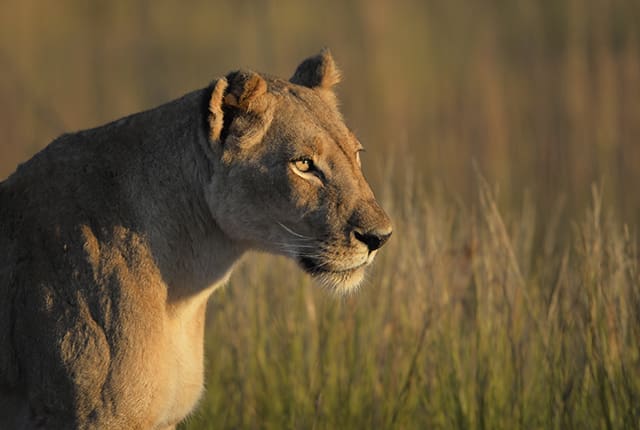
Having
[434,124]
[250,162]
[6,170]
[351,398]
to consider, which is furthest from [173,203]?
[434,124]

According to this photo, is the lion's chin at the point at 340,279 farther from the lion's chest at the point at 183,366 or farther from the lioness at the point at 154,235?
the lion's chest at the point at 183,366

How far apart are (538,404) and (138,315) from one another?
97.8 inches

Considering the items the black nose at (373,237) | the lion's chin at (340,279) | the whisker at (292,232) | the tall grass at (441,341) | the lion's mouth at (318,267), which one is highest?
the whisker at (292,232)

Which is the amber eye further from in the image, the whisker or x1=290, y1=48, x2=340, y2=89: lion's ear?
x1=290, y1=48, x2=340, y2=89: lion's ear

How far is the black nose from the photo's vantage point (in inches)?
183

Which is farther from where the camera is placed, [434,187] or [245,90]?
[434,187]

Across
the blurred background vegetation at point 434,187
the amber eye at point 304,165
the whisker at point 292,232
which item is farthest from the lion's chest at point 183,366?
the blurred background vegetation at point 434,187

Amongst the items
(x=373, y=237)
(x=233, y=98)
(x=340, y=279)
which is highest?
(x=233, y=98)

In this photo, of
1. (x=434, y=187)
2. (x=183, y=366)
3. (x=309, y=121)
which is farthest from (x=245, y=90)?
(x=434, y=187)

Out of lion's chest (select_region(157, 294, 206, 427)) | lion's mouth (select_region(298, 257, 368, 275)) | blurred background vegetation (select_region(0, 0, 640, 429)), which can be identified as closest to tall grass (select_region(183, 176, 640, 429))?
blurred background vegetation (select_region(0, 0, 640, 429))

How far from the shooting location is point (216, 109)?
184 inches

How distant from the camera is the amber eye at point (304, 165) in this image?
4730 mm

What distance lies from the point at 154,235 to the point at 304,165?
2.26 ft

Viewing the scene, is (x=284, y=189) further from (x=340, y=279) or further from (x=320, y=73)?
(x=320, y=73)
